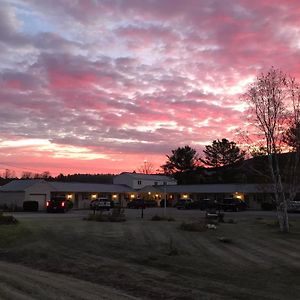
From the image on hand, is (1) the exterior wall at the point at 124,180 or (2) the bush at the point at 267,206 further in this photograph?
(1) the exterior wall at the point at 124,180

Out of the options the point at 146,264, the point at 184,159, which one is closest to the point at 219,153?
the point at 184,159

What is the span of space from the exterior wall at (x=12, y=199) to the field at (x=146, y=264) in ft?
125

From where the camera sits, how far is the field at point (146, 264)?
452 inches

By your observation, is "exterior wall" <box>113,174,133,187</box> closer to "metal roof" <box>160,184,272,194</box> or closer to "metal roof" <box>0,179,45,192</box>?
"metal roof" <box>160,184,272,194</box>

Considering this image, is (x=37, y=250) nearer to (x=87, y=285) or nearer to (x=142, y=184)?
(x=87, y=285)

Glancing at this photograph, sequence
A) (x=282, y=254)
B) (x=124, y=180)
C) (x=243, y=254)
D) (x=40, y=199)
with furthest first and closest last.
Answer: (x=124, y=180) < (x=40, y=199) < (x=282, y=254) < (x=243, y=254)

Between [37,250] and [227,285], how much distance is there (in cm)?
938

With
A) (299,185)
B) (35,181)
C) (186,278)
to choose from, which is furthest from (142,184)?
(186,278)

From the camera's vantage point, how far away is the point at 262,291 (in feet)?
38.6

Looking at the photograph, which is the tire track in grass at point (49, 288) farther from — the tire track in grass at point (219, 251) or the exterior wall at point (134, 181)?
the exterior wall at point (134, 181)

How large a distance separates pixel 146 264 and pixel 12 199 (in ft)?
171

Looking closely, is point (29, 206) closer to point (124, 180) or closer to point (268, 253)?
point (124, 180)

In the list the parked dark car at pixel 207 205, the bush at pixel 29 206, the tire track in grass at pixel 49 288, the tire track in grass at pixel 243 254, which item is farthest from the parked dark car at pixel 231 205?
the tire track in grass at pixel 49 288

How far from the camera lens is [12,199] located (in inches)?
2544
